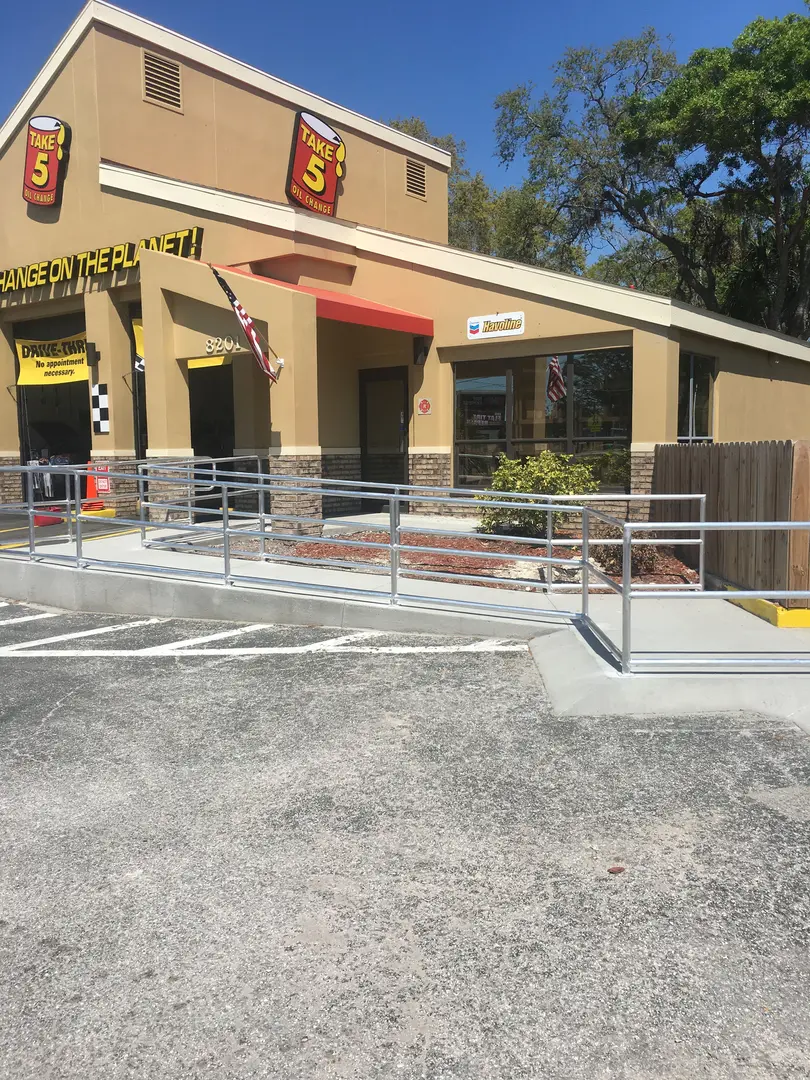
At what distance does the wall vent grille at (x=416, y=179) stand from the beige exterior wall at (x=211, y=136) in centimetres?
104

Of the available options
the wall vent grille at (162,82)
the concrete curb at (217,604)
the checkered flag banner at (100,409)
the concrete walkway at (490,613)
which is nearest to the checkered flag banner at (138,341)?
the checkered flag banner at (100,409)

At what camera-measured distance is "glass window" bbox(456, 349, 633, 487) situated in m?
13.4

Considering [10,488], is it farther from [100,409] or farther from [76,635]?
[76,635]

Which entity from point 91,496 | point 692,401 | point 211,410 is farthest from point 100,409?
point 692,401

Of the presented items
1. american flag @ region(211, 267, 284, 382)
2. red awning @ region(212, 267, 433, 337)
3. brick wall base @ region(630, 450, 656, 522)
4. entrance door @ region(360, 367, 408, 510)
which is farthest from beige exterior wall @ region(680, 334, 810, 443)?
american flag @ region(211, 267, 284, 382)

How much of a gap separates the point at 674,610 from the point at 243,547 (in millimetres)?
6099

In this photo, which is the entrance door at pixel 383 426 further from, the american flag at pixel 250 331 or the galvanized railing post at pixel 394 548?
the galvanized railing post at pixel 394 548

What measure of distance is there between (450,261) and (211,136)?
558 cm

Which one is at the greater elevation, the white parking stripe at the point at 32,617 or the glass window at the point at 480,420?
the glass window at the point at 480,420

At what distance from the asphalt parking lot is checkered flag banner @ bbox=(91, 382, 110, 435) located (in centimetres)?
1080

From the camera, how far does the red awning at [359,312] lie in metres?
13.0

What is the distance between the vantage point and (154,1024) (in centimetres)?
276

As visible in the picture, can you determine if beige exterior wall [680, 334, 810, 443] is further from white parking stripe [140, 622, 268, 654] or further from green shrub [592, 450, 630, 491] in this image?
white parking stripe [140, 622, 268, 654]

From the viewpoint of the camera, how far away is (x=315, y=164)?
17.2 meters
